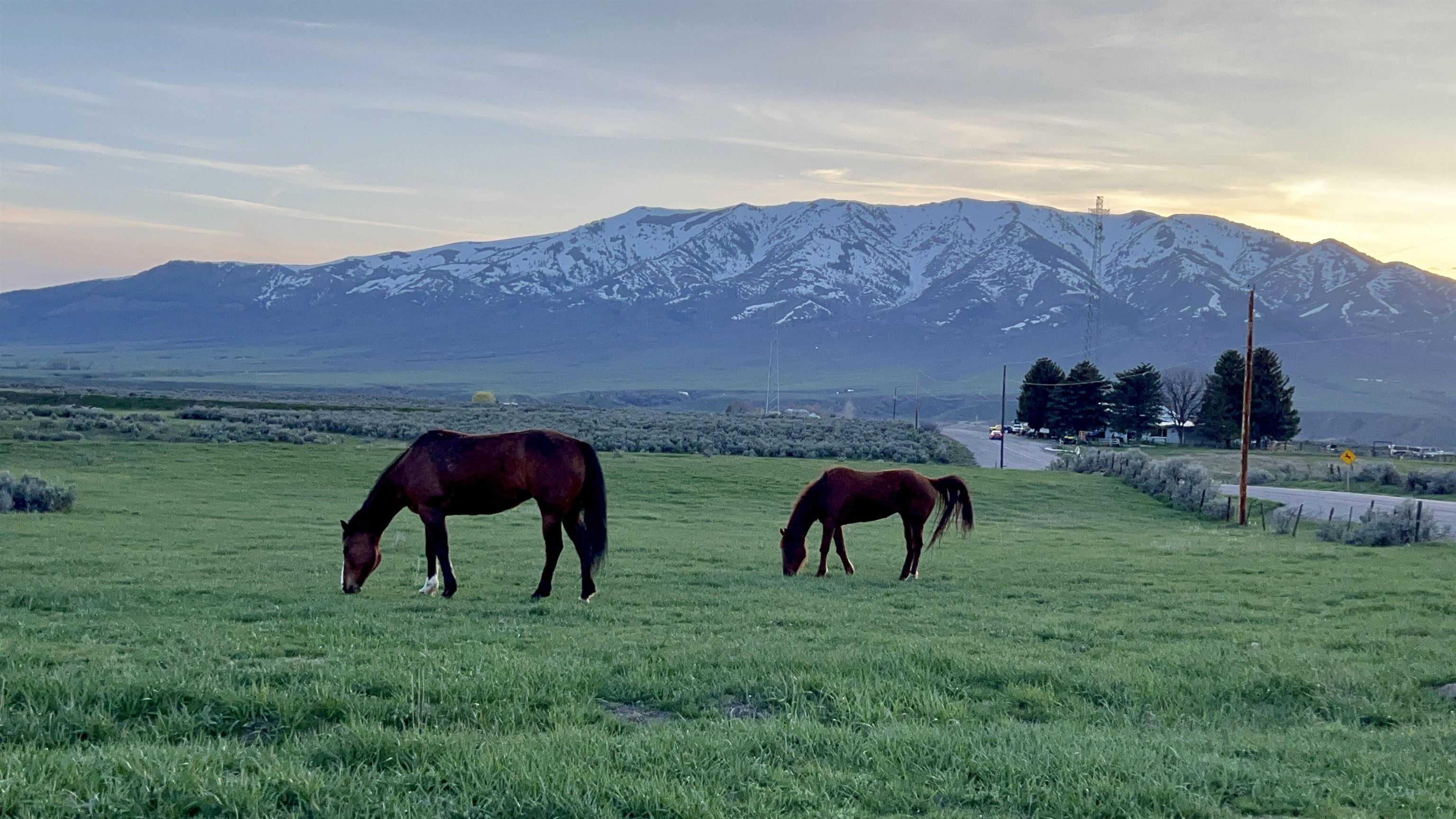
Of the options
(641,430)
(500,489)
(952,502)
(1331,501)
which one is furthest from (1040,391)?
(500,489)

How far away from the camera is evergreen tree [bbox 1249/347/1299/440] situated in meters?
80.2

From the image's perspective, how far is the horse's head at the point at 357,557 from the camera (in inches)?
521

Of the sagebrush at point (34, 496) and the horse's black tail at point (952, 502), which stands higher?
the horse's black tail at point (952, 502)

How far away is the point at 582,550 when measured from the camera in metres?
13.0

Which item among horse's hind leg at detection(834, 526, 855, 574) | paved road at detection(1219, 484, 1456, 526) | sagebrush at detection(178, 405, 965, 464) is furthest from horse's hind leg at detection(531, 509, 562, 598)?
sagebrush at detection(178, 405, 965, 464)

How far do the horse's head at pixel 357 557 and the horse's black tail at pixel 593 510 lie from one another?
2856 mm

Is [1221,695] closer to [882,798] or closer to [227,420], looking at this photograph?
[882,798]

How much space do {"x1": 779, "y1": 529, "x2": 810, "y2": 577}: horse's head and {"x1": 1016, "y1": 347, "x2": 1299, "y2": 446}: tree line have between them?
68.9 metres

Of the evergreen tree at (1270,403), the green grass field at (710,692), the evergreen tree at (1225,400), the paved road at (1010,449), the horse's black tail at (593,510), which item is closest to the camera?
the green grass field at (710,692)

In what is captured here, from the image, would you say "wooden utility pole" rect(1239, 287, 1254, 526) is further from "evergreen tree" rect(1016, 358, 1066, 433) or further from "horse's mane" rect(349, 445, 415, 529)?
"evergreen tree" rect(1016, 358, 1066, 433)

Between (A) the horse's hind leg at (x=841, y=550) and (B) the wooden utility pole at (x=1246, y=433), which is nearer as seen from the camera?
(A) the horse's hind leg at (x=841, y=550)

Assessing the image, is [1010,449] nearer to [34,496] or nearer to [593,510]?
[34,496]

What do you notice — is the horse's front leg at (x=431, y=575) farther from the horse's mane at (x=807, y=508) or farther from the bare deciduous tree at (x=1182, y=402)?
the bare deciduous tree at (x=1182, y=402)

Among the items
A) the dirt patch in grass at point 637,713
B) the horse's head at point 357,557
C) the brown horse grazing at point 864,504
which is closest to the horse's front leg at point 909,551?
the brown horse grazing at point 864,504
